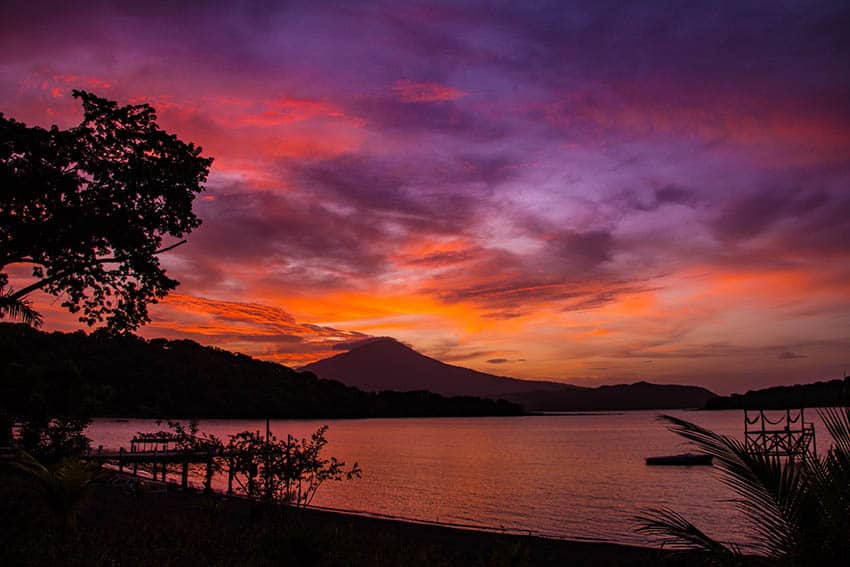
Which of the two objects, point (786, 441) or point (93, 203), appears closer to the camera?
point (93, 203)

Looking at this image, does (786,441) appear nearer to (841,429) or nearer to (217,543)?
(217,543)

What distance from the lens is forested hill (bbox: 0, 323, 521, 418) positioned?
26906 mm

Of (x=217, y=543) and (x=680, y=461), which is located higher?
(x=217, y=543)

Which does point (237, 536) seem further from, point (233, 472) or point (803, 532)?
point (803, 532)

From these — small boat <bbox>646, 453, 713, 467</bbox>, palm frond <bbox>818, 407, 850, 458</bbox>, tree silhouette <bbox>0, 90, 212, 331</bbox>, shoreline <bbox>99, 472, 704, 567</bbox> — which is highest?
tree silhouette <bbox>0, 90, 212, 331</bbox>

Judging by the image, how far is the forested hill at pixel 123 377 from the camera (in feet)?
88.3

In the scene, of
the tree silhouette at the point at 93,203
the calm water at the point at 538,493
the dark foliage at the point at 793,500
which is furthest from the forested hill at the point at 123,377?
the dark foliage at the point at 793,500

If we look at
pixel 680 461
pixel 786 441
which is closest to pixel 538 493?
pixel 680 461

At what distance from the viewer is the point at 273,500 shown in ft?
57.3

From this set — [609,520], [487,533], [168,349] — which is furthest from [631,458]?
[168,349]

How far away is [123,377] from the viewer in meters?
125

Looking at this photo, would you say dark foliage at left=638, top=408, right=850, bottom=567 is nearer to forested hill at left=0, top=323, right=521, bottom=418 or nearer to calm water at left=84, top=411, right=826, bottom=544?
forested hill at left=0, top=323, right=521, bottom=418

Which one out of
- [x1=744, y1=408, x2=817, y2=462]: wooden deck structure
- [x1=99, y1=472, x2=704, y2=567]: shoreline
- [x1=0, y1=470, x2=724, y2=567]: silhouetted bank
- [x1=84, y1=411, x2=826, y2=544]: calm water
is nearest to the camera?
[x1=744, y1=408, x2=817, y2=462]: wooden deck structure

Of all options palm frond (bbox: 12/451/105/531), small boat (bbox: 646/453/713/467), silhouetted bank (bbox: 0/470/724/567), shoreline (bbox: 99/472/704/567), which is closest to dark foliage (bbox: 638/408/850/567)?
silhouetted bank (bbox: 0/470/724/567)
